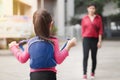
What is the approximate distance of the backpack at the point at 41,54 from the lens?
17.7 ft

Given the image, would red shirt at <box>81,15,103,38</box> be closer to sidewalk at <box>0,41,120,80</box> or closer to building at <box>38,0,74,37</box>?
sidewalk at <box>0,41,120,80</box>

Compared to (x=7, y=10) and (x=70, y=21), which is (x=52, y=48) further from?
(x=70, y=21)

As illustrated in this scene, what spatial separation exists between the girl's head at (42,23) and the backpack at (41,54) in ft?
0.32

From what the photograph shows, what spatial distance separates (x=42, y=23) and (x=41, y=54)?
36cm

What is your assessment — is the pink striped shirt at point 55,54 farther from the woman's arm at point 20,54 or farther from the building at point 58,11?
the building at point 58,11

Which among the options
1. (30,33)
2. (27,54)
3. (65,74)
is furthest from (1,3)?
(27,54)

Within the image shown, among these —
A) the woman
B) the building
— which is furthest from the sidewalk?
the building

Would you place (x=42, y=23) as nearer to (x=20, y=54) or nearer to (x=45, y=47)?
(x=45, y=47)

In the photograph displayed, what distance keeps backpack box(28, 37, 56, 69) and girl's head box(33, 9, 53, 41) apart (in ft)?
0.32

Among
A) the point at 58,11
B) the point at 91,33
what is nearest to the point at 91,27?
the point at 91,33

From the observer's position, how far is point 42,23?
5285 mm

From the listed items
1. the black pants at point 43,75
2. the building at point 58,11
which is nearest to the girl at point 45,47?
the black pants at point 43,75

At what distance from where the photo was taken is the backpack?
5.40 meters

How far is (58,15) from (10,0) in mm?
14369
